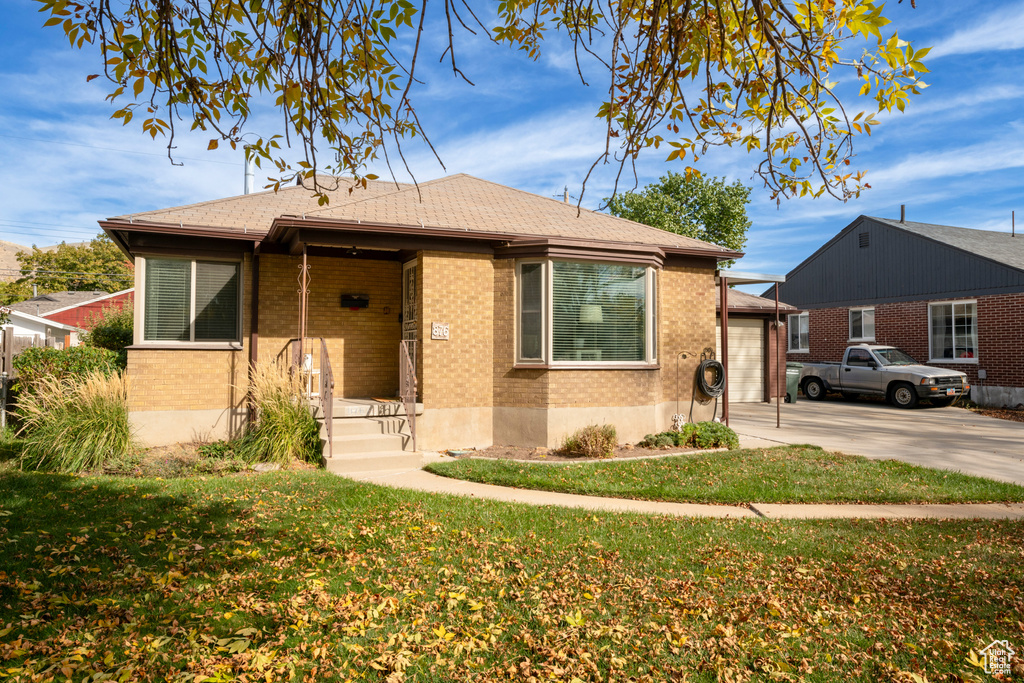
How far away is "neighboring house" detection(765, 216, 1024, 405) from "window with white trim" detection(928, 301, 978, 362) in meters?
0.03

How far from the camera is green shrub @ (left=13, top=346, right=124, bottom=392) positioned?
386 inches

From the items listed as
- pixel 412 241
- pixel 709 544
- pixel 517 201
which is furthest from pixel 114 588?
pixel 517 201

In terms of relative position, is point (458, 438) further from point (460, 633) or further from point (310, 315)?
point (460, 633)

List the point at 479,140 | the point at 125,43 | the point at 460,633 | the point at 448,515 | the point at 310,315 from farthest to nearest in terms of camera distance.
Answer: the point at 310,315
the point at 479,140
the point at 448,515
the point at 125,43
the point at 460,633

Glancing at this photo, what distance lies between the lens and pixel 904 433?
12.8 metres

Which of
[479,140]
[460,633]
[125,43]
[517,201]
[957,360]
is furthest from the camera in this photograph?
[957,360]

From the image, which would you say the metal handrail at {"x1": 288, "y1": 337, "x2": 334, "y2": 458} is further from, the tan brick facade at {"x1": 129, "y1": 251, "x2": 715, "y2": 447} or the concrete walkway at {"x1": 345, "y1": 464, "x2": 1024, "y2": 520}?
the concrete walkway at {"x1": 345, "y1": 464, "x2": 1024, "y2": 520}

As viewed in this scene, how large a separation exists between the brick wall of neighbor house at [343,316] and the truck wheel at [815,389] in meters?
15.1

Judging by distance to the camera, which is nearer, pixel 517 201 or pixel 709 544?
pixel 709 544

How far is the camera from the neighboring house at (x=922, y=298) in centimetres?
1888

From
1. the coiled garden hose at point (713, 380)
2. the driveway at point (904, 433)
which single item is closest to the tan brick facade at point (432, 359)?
the coiled garden hose at point (713, 380)

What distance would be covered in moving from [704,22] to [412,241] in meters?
6.32

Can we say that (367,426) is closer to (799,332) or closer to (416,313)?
(416,313)

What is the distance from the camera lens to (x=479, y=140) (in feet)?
24.7
